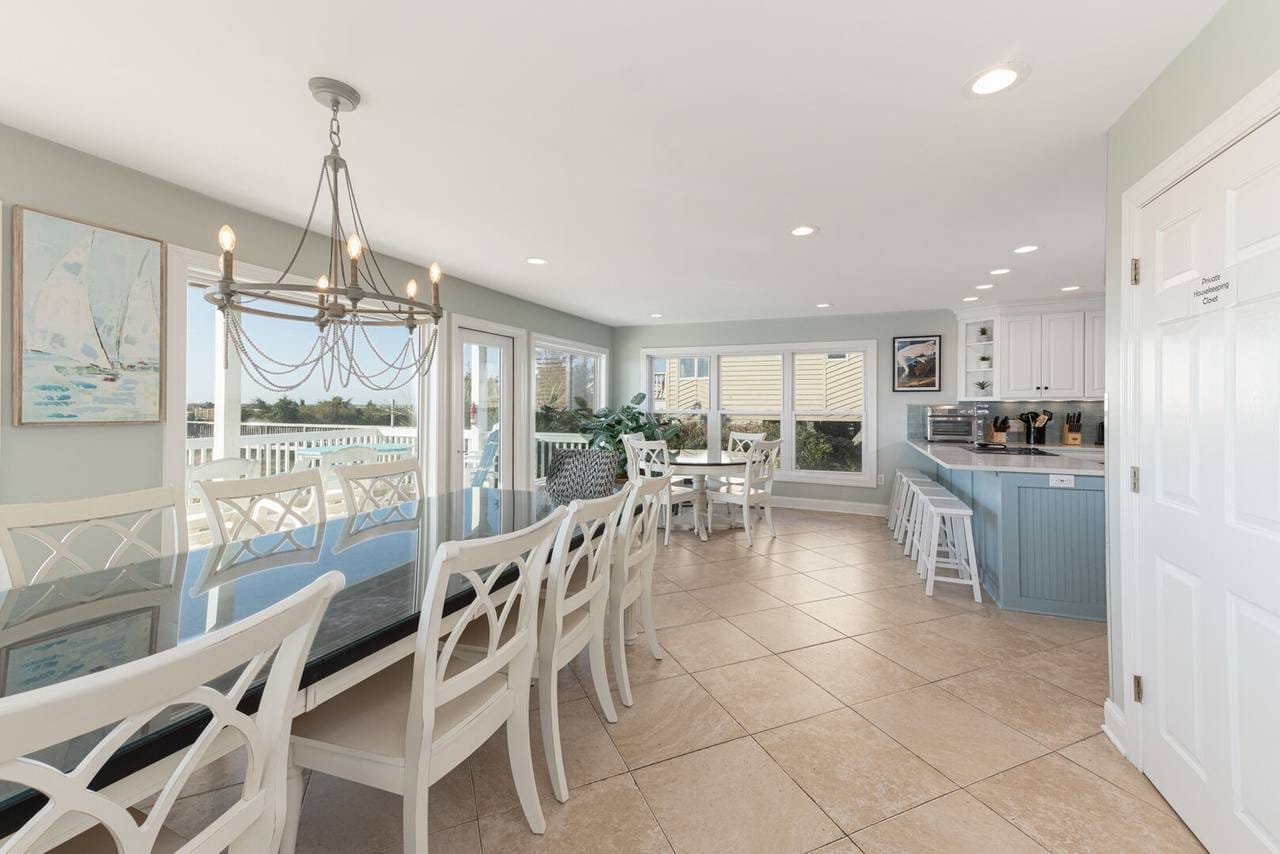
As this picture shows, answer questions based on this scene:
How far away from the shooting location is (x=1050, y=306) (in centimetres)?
554

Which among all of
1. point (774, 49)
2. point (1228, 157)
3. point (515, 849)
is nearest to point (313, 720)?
point (515, 849)

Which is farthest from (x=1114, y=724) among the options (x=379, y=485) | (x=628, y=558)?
(x=379, y=485)

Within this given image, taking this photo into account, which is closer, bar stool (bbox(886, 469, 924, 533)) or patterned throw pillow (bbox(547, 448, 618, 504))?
patterned throw pillow (bbox(547, 448, 618, 504))

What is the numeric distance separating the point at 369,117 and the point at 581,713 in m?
2.47

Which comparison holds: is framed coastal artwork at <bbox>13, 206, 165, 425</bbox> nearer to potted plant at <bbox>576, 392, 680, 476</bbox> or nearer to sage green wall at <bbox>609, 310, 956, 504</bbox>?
potted plant at <bbox>576, 392, 680, 476</bbox>

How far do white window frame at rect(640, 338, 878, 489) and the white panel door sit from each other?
4.66 meters

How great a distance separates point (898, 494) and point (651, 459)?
2.55m

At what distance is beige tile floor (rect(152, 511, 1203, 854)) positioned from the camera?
5.35 ft

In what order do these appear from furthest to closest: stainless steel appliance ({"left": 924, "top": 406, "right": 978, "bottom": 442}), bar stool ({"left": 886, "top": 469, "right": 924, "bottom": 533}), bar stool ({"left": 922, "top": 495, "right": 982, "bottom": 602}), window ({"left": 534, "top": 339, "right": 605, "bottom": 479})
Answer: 1. window ({"left": 534, "top": 339, "right": 605, "bottom": 479})
2. stainless steel appliance ({"left": 924, "top": 406, "right": 978, "bottom": 442})
3. bar stool ({"left": 886, "top": 469, "right": 924, "bottom": 533})
4. bar stool ({"left": 922, "top": 495, "right": 982, "bottom": 602})

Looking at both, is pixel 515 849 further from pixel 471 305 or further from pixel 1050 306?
pixel 1050 306

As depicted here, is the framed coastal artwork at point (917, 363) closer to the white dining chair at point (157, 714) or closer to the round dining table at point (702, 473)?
the round dining table at point (702, 473)

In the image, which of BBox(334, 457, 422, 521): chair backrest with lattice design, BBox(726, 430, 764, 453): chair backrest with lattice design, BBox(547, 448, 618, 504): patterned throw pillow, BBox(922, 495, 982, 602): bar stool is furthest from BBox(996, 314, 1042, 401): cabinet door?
BBox(334, 457, 422, 521): chair backrest with lattice design

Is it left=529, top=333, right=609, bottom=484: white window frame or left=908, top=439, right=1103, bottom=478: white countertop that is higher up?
left=529, top=333, right=609, bottom=484: white window frame

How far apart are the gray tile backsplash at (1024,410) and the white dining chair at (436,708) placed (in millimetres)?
5716
